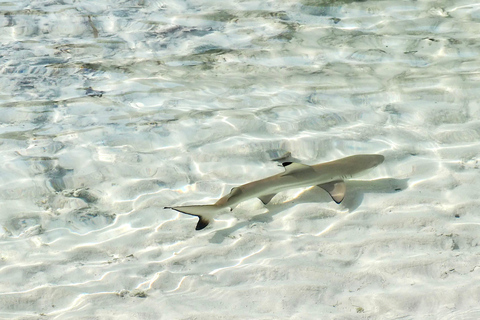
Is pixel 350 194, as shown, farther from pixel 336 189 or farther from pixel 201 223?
pixel 201 223

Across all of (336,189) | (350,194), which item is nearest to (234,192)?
(336,189)

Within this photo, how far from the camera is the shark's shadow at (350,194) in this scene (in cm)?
462

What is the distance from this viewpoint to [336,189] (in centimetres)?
465

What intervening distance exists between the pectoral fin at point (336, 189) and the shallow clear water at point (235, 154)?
0.14 meters

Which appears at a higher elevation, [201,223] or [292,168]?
[292,168]

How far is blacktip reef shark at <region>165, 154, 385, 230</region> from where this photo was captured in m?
4.39

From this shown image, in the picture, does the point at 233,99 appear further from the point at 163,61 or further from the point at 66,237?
the point at 66,237

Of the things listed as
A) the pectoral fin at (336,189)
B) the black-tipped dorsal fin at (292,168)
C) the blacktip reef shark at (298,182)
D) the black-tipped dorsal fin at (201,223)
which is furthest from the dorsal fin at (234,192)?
the pectoral fin at (336,189)

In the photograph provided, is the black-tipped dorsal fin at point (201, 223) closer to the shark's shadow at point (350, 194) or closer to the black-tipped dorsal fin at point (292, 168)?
the shark's shadow at point (350, 194)

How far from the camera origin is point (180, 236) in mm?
4430

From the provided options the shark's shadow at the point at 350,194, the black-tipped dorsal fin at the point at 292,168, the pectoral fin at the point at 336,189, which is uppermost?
the black-tipped dorsal fin at the point at 292,168

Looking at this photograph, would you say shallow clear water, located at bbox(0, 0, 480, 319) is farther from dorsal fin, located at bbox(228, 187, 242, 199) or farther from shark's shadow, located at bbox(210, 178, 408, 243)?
dorsal fin, located at bbox(228, 187, 242, 199)

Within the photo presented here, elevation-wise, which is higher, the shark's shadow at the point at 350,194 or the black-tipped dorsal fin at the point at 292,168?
the black-tipped dorsal fin at the point at 292,168

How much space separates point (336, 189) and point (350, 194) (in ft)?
0.64
